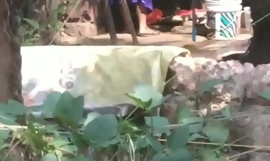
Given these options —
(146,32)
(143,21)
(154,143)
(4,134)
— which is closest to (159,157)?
(154,143)

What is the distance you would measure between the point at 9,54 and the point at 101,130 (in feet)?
0.56

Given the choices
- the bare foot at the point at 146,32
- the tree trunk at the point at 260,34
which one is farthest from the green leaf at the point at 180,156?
the bare foot at the point at 146,32

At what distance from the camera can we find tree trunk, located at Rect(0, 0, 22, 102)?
56 centimetres

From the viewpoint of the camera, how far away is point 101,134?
454 mm

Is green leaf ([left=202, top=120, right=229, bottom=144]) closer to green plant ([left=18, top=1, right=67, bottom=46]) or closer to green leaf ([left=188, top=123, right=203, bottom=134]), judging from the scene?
green leaf ([left=188, top=123, right=203, bottom=134])

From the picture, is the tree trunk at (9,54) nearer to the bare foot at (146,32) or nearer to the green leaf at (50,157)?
the green leaf at (50,157)

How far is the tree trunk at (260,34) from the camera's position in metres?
1.07

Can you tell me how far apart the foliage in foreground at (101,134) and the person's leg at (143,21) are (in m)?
2.26

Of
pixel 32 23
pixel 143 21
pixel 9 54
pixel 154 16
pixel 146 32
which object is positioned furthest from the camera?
pixel 154 16

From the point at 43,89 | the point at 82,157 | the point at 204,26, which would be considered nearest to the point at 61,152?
the point at 82,157

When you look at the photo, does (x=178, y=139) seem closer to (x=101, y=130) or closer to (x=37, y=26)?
(x=101, y=130)

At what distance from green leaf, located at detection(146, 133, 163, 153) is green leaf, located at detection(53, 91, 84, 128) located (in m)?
0.07

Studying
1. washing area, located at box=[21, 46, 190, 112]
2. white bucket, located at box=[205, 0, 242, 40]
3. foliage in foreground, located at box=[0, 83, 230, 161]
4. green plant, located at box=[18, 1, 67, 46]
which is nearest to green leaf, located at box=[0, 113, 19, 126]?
foliage in foreground, located at box=[0, 83, 230, 161]

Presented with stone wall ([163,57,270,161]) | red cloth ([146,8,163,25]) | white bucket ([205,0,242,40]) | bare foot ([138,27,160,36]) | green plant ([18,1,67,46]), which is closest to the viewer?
stone wall ([163,57,270,161])
